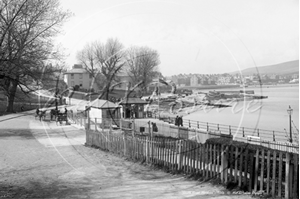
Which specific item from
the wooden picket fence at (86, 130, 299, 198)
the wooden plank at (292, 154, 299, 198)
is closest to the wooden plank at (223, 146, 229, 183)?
the wooden picket fence at (86, 130, 299, 198)

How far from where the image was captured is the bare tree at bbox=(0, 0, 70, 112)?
12.6 metres

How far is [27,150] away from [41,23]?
690 centimetres

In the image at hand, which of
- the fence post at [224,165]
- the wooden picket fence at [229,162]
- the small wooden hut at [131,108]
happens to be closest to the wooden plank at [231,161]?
the wooden picket fence at [229,162]

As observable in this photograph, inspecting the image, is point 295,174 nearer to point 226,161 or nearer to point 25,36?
point 226,161

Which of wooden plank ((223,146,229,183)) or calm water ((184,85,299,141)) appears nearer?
wooden plank ((223,146,229,183))

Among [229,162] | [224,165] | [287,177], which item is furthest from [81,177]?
[287,177]

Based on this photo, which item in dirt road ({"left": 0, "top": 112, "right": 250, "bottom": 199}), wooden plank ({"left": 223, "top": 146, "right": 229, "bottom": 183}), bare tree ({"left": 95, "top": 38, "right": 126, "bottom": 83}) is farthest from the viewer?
bare tree ({"left": 95, "top": 38, "right": 126, "bottom": 83})

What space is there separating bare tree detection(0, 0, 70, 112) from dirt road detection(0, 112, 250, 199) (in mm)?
3794

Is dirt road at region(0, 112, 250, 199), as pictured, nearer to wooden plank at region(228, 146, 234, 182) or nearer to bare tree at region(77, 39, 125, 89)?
wooden plank at region(228, 146, 234, 182)

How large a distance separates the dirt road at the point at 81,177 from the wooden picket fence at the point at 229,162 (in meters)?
0.41

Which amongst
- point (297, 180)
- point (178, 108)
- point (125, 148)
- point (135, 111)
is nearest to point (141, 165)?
point (125, 148)

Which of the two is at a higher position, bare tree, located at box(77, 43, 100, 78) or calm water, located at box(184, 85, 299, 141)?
bare tree, located at box(77, 43, 100, 78)

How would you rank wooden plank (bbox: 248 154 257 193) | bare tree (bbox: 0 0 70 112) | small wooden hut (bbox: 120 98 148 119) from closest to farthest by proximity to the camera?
wooden plank (bbox: 248 154 257 193)
bare tree (bbox: 0 0 70 112)
small wooden hut (bbox: 120 98 148 119)

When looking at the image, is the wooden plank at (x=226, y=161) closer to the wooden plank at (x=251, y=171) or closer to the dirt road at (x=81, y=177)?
the dirt road at (x=81, y=177)
